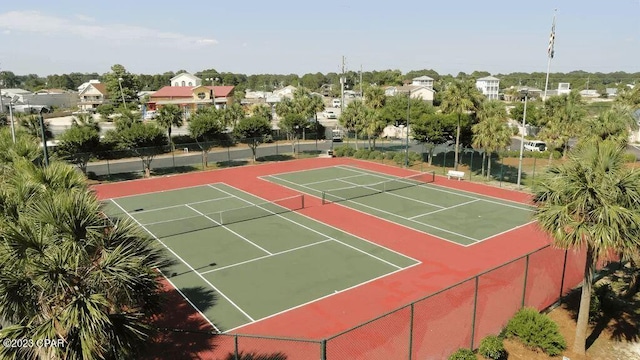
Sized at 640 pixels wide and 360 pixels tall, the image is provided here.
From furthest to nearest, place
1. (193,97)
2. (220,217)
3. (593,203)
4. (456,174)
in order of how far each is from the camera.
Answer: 1. (193,97)
2. (456,174)
3. (220,217)
4. (593,203)

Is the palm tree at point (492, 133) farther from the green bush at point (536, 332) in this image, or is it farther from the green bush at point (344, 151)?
the green bush at point (536, 332)

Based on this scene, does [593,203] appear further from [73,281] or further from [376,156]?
[376,156]

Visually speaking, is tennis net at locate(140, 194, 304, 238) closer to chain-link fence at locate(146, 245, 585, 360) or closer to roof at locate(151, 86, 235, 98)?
chain-link fence at locate(146, 245, 585, 360)

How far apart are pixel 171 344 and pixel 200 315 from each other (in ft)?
9.46

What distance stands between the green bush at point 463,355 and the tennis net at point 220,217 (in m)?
17.4

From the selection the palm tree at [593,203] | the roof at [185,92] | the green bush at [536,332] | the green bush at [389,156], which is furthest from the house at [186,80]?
the palm tree at [593,203]

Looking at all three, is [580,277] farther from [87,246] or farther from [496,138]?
[496,138]

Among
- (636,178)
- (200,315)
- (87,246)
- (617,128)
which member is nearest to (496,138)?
(617,128)

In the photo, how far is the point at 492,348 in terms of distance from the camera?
12.0 metres

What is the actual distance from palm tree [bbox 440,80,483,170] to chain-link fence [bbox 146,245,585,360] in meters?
24.7

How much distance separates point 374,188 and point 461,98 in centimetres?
1167

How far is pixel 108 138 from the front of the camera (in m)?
41.0

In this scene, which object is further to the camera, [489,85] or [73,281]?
[489,85]

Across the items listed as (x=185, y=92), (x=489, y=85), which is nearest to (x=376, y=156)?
(x=185, y=92)
